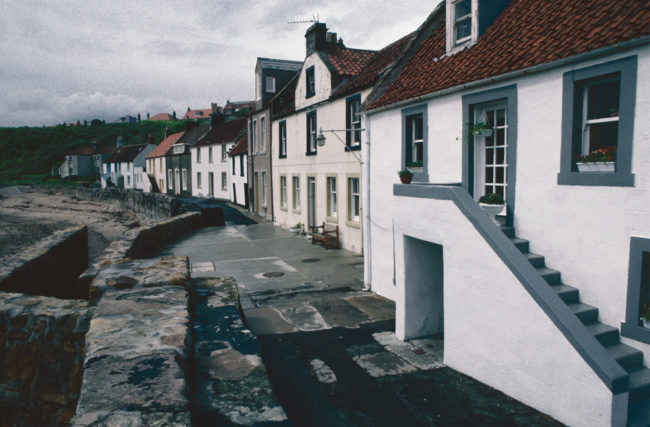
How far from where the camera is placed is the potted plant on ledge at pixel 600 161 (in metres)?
6.06

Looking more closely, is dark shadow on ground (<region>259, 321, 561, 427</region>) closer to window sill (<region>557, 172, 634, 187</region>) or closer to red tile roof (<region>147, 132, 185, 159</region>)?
window sill (<region>557, 172, 634, 187</region>)

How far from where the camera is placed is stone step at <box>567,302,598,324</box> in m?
6.14

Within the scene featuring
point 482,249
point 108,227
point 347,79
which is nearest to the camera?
point 482,249

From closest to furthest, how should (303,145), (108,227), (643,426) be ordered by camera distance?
(643,426)
(303,145)
(108,227)

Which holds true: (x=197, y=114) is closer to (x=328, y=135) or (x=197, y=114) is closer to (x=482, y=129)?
(x=328, y=135)

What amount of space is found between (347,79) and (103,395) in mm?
17717

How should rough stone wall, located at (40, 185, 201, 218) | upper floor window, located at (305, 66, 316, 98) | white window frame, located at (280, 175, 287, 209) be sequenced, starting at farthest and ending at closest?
1. rough stone wall, located at (40, 185, 201, 218)
2. white window frame, located at (280, 175, 287, 209)
3. upper floor window, located at (305, 66, 316, 98)

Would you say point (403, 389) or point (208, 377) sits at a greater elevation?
point (208, 377)

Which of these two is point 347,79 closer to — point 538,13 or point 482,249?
point 538,13

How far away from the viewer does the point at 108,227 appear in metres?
40.1

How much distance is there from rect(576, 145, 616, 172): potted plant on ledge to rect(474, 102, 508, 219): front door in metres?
1.90

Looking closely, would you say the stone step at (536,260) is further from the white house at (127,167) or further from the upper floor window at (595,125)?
the white house at (127,167)

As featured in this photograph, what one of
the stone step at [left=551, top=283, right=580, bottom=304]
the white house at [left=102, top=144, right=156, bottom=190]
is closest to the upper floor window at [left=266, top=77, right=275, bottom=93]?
the stone step at [left=551, top=283, right=580, bottom=304]

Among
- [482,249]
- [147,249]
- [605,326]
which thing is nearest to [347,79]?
[147,249]
